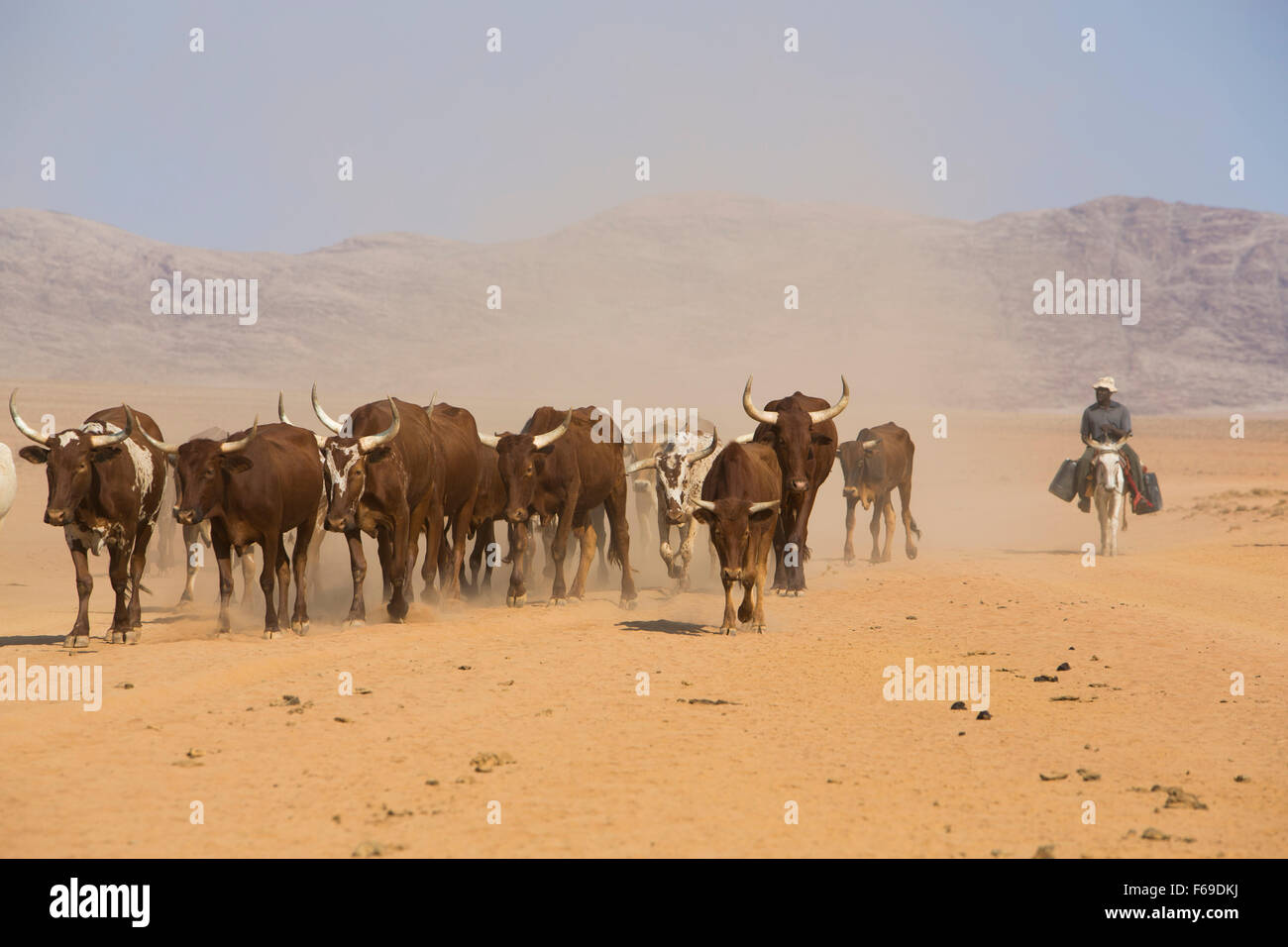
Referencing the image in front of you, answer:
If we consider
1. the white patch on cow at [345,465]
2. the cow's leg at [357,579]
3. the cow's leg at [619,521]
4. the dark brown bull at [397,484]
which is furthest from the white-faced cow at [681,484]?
the white patch on cow at [345,465]

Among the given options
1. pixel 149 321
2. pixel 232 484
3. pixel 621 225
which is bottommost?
pixel 232 484

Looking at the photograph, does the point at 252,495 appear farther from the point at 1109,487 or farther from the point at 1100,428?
the point at 1100,428

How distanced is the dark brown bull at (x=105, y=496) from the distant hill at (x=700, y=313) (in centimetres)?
7172

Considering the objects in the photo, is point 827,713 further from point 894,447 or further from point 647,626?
point 894,447

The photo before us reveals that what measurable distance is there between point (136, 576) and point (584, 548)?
5578mm

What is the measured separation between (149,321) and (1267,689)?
103m

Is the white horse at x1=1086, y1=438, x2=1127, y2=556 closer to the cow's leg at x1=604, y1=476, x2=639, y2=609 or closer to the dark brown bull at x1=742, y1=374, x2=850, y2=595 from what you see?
the dark brown bull at x1=742, y1=374, x2=850, y2=595

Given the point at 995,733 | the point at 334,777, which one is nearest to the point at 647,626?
the point at 995,733

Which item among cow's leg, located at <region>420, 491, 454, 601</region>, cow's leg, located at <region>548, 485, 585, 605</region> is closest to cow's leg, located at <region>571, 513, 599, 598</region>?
cow's leg, located at <region>548, 485, 585, 605</region>

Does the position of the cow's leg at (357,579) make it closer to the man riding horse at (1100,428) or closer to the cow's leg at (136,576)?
the cow's leg at (136,576)

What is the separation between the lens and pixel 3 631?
14.9 metres

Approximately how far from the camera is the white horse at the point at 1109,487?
72.7 ft

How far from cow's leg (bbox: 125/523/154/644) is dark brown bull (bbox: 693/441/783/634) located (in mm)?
5389

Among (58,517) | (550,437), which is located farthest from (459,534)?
(58,517)
